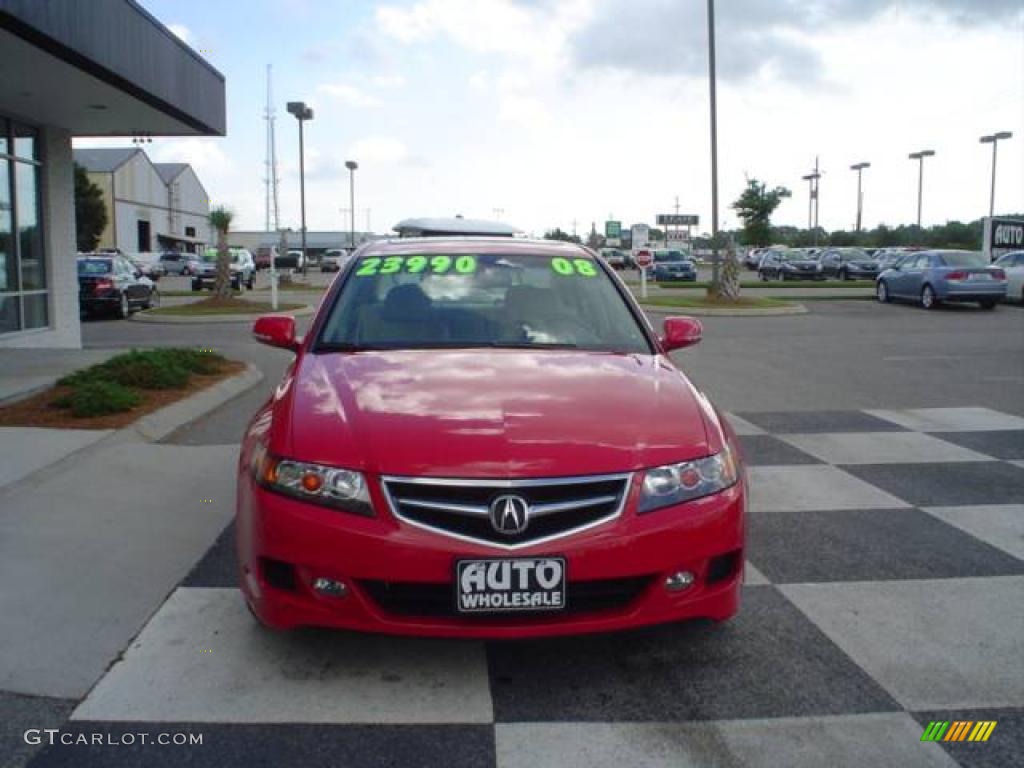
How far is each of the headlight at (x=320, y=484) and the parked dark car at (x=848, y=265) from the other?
43.4 m

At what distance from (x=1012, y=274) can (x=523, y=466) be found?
87.7 feet

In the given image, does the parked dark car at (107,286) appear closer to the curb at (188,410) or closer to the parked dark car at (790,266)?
the curb at (188,410)

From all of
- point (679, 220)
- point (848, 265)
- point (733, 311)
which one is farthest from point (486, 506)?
point (679, 220)

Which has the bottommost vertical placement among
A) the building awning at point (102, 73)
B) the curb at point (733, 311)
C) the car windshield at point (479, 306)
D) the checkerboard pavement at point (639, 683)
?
the checkerboard pavement at point (639, 683)

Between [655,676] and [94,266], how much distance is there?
76.5ft

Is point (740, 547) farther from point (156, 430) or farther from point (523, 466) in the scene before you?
point (156, 430)

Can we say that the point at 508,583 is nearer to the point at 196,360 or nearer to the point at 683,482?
the point at 683,482

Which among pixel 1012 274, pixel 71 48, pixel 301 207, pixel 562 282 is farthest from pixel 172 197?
pixel 562 282

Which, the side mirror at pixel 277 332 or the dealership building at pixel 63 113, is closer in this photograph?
the side mirror at pixel 277 332

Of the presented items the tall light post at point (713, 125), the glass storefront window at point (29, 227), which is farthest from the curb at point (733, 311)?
the glass storefront window at point (29, 227)

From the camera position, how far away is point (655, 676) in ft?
12.5

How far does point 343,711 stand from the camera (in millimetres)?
3480

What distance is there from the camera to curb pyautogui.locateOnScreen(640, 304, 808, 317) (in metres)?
23.5

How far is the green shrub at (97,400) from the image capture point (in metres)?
8.33
